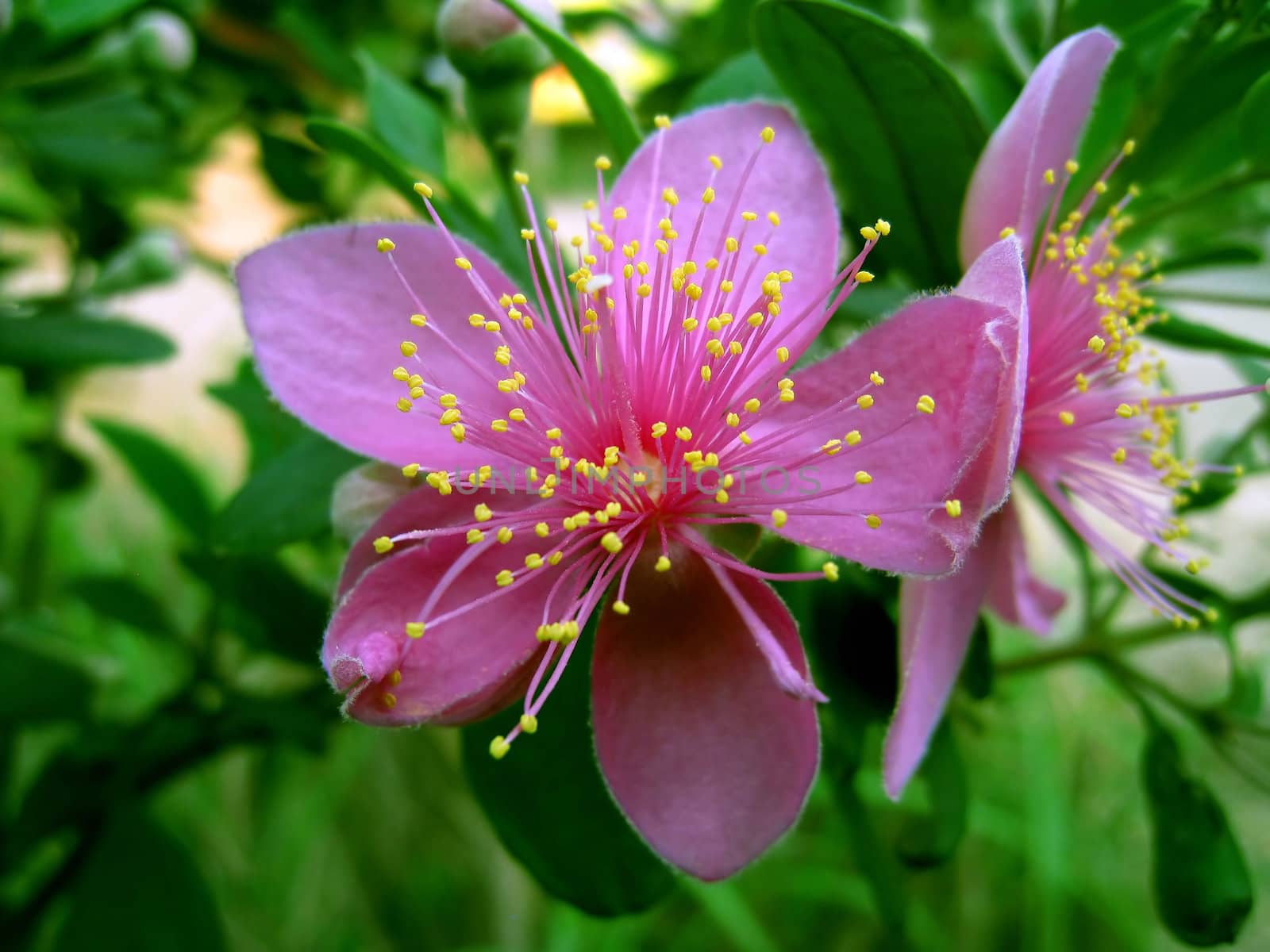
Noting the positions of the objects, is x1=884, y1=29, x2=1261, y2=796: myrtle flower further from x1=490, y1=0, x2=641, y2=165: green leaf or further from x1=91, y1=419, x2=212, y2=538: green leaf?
x1=91, y1=419, x2=212, y2=538: green leaf

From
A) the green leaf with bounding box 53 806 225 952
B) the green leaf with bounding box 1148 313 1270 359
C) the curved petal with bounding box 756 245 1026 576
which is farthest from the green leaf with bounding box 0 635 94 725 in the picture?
the green leaf with bounding box 1148 313 1270 359

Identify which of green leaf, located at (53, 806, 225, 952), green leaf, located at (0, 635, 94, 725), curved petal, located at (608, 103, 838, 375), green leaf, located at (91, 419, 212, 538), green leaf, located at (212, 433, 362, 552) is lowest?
green leaf, located at (53, 806, 225, 952)

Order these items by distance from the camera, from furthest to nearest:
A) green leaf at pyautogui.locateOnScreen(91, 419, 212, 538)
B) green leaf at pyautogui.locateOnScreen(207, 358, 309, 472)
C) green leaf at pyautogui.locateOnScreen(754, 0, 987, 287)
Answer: green leaf at pyautogui.locateOnScreen(91, 419, 212, 538) < green leaf at pyautogui.locateOnScreen(207, 358, 309, 472) < green leaf at pyautogui.locateOnScreen(754, 0, 987, 287)

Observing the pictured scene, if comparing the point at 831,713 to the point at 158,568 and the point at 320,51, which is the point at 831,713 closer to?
the point at 320,51

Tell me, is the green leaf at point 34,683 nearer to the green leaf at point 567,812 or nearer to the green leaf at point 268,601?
the green leaf at point 268,601

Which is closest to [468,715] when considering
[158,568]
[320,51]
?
[320,51]

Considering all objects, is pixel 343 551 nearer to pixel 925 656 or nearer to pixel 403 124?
pixel 403 124

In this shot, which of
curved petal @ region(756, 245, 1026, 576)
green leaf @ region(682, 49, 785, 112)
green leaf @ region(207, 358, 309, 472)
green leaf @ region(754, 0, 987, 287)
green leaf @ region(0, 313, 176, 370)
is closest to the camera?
curved petal @ region(756, 245, 1026, 576)

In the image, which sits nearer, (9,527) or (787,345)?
(787,345)
